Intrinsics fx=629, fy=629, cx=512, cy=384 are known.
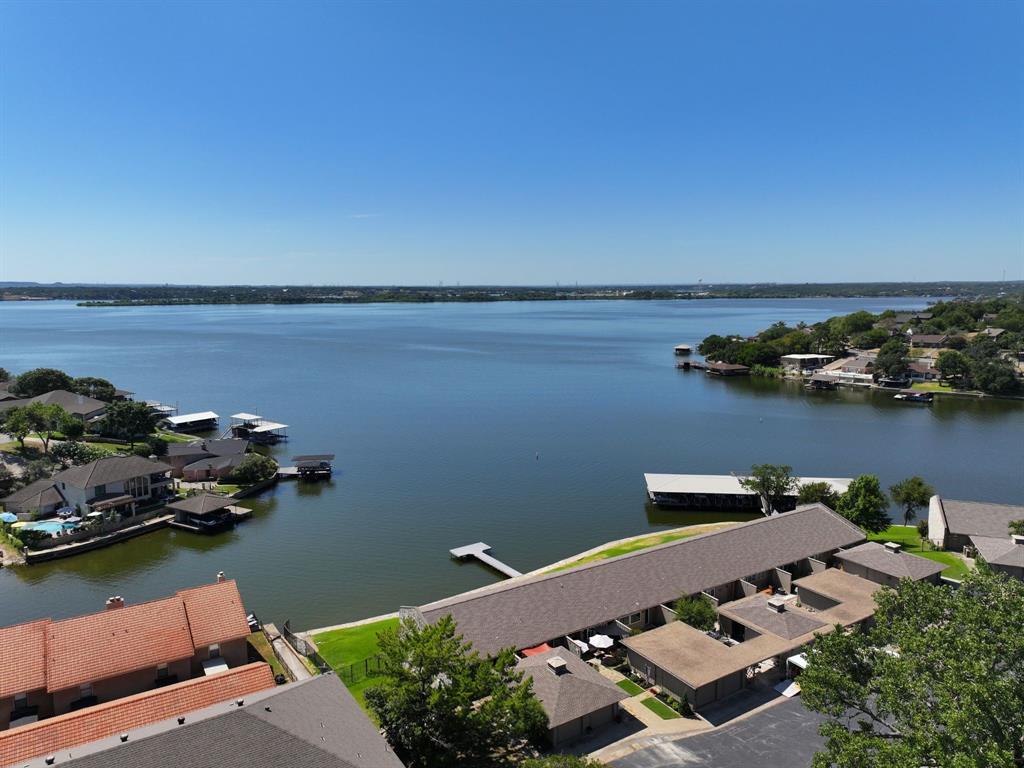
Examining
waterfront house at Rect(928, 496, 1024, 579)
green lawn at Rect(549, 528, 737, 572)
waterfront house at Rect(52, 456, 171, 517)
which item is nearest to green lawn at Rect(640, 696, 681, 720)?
green lawn at Rect(549, 528, 737, 572)

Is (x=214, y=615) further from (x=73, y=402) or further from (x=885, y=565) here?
(x=73, y=402)

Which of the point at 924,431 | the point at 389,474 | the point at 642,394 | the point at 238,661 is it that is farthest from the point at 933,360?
the point at 238,661

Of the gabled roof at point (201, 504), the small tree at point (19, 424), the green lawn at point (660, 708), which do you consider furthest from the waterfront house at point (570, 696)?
the small tree at point (19, 424)

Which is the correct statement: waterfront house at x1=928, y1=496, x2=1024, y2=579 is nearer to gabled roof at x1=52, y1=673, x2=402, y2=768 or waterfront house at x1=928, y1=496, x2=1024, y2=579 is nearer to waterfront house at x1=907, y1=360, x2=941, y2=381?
gabled roof at x1=52, y1=673, x2=402, y2=768

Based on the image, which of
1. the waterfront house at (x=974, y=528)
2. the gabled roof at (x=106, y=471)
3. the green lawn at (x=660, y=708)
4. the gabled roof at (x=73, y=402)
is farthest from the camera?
the gabled roof at (x=73, y=402)

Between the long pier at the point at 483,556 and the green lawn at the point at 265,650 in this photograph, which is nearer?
the green lawn at the point at 265,650

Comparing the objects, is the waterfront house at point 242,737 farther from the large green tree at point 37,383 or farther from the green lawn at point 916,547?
the large green tree at point 37,383

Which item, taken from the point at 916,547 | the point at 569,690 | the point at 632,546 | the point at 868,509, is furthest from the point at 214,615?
the point at 916,547
